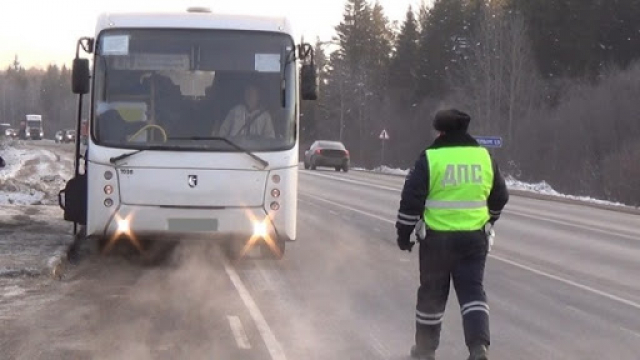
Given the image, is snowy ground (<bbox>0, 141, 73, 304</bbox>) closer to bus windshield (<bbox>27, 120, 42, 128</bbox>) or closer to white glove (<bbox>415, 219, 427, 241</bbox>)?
white glove (<bbox>415, 219, 427, 241</bbox>)

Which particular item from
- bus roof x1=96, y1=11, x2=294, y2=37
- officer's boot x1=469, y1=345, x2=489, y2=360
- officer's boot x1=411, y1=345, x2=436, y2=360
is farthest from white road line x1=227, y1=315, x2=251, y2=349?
bus roof x1=96, y1=11, x2=294, y2=37

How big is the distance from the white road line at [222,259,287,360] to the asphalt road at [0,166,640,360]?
0.01 metres

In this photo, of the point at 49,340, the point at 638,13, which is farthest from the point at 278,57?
the point at 638,13

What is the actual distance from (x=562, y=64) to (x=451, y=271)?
179 ft

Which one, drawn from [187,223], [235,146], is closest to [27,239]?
[187,223]

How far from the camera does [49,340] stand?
774 cm

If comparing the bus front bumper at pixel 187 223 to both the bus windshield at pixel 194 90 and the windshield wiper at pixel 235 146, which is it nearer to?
the windshield wiper at pixel 235 146

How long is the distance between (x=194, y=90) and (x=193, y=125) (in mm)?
472

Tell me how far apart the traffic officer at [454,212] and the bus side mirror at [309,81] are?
501 cm

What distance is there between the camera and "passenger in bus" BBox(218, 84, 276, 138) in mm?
11602

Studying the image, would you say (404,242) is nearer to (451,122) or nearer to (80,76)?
(451,122)

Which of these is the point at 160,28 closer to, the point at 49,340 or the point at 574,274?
the point at 49,340

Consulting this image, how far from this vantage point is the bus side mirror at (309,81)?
11.8m

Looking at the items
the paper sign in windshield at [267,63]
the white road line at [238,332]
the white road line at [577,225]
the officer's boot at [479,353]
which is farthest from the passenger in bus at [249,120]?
the white road line at [577,225]
